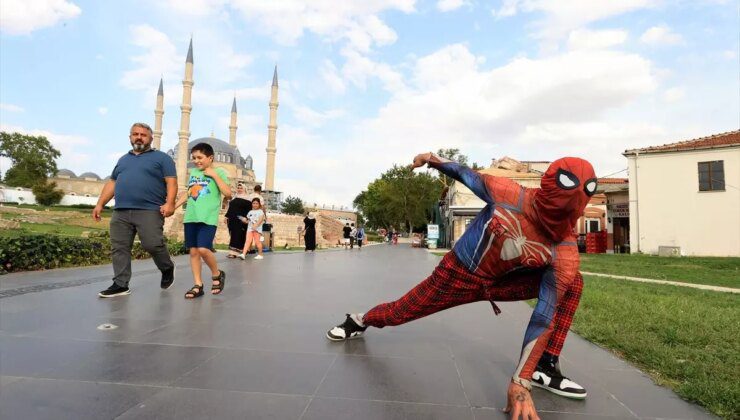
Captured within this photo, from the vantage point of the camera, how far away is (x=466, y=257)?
2338mm

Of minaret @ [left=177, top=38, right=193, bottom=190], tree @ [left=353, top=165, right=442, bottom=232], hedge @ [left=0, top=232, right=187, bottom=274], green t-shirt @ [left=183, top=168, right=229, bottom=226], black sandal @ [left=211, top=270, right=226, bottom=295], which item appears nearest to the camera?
green t-shirt @ [left=183, top=168, right=229, bottom=226]

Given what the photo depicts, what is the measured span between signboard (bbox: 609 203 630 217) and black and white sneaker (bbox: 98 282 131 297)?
26034 mm

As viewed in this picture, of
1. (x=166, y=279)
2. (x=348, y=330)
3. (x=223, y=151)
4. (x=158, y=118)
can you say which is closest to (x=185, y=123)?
(x=158, y=118)

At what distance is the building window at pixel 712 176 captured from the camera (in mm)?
21328

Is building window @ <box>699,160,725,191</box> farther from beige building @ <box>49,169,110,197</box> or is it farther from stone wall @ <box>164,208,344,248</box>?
beige building @ <box>49,169,110,197</box>

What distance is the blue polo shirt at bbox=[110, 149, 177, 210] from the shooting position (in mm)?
4668

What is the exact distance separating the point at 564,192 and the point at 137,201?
4285 mm

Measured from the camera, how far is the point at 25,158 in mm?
62312

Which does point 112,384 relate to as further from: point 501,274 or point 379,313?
point 501,274

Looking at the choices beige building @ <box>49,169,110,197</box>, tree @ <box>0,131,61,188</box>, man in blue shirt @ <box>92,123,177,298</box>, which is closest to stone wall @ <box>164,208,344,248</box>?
man in blue shirt @ <box>92,123,177,298</box>

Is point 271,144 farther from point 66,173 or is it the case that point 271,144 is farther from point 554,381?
point 554,381

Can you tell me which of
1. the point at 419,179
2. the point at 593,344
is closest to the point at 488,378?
the point at 593,344

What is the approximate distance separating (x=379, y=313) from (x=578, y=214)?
1.42 m

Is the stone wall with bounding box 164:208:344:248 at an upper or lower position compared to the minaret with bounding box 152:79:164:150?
lower
